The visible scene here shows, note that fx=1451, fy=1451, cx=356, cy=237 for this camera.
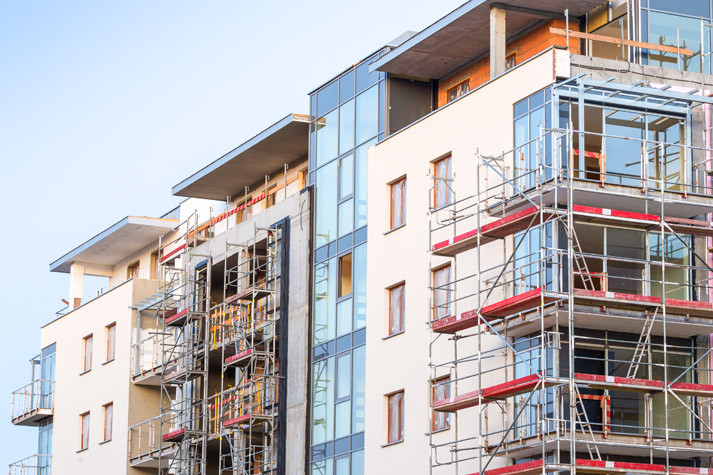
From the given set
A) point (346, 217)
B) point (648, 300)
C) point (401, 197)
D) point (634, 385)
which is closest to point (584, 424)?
point (634, 385)

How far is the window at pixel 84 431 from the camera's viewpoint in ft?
184

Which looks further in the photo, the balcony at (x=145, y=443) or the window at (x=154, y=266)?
the window at (x=154, y=266)

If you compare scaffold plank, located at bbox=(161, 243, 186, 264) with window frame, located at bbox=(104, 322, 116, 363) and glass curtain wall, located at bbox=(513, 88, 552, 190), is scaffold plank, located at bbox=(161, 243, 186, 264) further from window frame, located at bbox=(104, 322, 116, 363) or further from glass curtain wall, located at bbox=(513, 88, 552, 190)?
glass curtain wall, located at bbox=(513, 88, 552, 190)

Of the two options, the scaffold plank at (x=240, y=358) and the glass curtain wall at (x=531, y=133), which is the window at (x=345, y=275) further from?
the glass curtain wall at (x=531, y=133)

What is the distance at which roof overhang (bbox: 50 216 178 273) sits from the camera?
5594cm

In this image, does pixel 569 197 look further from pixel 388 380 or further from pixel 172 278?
pixel 172 278

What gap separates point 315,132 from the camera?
44.2 meters

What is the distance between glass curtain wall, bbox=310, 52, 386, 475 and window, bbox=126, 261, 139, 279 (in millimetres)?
17909

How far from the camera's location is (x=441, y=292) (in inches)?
1421

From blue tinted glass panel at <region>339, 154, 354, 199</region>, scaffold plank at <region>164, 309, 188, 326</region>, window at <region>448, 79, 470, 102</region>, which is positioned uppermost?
window at <region>448, 79, 470, 102</region>

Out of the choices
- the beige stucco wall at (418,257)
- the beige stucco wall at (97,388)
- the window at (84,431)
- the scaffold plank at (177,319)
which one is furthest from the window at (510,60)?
the window at (84,431)

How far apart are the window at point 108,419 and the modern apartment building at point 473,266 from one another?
13.7 ft

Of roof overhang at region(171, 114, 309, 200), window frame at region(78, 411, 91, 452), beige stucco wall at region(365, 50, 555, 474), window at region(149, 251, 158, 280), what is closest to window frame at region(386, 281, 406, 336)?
beige stucco wall at region(365, 50, 555, 474)

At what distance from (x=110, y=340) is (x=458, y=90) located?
2126cm
